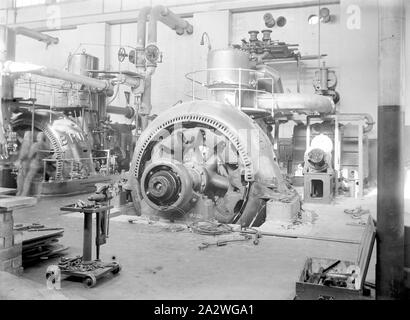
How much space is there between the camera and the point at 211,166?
6.28m

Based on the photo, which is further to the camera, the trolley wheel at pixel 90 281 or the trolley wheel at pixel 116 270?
the trolley wheel at pixel 116 270

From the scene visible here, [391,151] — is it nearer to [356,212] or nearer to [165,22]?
[356,212]

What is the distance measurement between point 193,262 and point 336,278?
1.36 metres

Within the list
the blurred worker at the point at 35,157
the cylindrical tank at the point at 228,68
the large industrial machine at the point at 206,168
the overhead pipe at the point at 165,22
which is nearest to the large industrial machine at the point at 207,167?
the large industrial machine at the point at 206,168

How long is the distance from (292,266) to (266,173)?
8.19ft

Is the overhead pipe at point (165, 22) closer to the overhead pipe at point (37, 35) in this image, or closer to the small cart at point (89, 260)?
the overhead pipe at point (37, 35)

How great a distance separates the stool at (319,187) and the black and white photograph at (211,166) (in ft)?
0.10

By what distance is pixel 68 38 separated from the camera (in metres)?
16.1

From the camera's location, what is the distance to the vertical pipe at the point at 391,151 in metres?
2.67

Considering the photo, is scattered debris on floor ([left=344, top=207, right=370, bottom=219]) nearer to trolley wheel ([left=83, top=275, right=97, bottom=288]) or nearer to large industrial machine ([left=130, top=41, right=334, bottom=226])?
large industrial machine ([left=130, top=41, right=334, bottom=226])

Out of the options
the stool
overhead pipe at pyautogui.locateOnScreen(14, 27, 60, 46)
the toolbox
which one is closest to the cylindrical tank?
the stool
